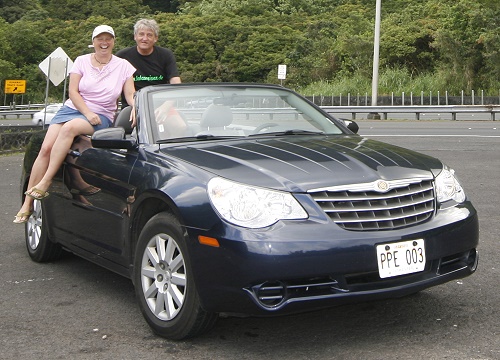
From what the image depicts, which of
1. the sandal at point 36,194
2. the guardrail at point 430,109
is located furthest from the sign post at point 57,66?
the sandal at point 36,194

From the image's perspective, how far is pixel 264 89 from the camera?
6.36 meters

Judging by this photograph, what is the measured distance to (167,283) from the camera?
4.74m

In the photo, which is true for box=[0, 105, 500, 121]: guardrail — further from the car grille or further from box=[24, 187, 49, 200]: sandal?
the car grille

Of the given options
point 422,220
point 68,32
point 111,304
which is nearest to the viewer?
point 422,220

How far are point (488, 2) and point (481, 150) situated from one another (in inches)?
1564

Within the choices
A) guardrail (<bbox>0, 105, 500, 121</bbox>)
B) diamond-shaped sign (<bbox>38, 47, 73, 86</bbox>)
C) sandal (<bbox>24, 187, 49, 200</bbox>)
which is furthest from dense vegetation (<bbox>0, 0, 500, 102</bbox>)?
sandal (<bbox>24, 187, 49, 200</bbox>)

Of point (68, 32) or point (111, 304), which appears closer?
point (111, 304)

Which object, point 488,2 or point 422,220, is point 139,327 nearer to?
point 422,220

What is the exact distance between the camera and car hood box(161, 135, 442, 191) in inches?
180

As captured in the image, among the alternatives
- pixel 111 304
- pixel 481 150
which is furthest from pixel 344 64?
pixel 111 304

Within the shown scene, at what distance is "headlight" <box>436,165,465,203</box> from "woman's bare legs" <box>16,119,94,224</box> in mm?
2743

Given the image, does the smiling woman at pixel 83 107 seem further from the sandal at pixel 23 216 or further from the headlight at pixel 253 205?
the headlight at pixel 253 205

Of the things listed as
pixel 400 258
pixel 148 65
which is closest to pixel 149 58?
pixel 148 65

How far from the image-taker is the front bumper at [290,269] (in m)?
4.25
